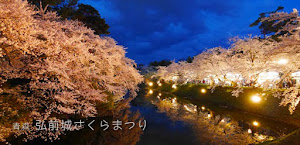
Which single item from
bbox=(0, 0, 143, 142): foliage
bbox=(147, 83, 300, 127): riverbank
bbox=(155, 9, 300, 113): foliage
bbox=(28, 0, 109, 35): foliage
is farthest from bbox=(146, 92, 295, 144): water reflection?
bbox=(28, 0, 109, 35): foliage

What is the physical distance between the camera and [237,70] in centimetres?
1695

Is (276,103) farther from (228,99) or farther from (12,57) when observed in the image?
(12,57)

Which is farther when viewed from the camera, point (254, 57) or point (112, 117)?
point (254, 57)

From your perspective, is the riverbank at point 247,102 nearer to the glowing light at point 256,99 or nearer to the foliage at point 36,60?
the glowing light at point 256,99

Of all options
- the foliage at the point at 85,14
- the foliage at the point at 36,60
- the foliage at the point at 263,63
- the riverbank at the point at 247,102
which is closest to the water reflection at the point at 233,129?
the riverbank at the point at 247,102

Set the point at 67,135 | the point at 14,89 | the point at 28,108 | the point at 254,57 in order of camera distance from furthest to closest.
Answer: the point at 254,57
the point at 67,135
the point at 28,108
the point at 14,89

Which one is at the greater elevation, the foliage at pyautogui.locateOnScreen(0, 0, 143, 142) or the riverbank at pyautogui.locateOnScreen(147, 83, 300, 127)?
the foliage at pyautogui.locateOnScreen(0, 0, 143, 142)

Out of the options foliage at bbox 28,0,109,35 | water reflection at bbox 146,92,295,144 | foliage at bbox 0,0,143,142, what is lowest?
water reflection at bbox 146,92,295,144

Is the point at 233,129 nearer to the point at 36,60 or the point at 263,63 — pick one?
the point at 263,63

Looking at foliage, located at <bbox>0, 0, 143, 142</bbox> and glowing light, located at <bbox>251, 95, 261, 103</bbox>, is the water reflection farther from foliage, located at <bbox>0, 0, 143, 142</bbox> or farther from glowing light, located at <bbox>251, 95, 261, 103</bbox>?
foliage, located at <bbox>0, 0, 143, 142</bbox>

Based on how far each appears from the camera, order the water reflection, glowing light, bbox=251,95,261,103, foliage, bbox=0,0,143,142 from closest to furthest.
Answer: foliage, bbox=0,0,143,142, the water reflection, glowing light, bbox=251,95,261,103

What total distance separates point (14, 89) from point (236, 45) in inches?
809

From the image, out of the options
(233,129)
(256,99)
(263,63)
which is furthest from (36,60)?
(256,99)

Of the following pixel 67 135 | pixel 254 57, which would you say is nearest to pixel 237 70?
pixel 254 57
